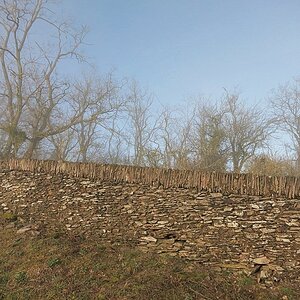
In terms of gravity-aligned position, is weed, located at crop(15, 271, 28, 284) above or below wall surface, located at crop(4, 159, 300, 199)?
below

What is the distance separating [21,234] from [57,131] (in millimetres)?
11294

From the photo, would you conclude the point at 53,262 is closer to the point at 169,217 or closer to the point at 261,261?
the point at 169,217

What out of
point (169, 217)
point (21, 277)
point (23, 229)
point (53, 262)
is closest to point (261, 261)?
point (169, 217)

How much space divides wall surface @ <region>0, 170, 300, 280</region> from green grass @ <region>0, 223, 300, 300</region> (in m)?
0.37

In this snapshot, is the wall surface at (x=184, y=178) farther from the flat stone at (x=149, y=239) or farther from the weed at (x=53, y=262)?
the weed at (x=53, y=262)

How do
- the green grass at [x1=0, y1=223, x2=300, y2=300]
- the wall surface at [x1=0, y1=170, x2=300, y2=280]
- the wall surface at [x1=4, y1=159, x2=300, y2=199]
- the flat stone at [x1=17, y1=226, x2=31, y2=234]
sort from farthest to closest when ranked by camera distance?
1. the flat stone at [x1=17, y1=226, x2=31, y2=234]
2. the wall surface at [x1=4, y1=159, x2=300, y2=199]
3. the wall surface at [x1=0, y1=170, x2=300, y2=280]
4. the green grass at [x1=0, y1=223, x2=300, y2=300]

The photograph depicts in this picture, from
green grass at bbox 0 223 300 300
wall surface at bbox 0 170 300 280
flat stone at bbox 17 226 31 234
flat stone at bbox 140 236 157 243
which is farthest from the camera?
flat stone at bbox 17 226 31 234

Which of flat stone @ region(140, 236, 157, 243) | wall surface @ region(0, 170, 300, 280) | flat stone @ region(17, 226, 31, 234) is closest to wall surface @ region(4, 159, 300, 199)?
wall surface @ region(0, 170, 300, 280)

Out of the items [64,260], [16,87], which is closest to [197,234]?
[64,260]

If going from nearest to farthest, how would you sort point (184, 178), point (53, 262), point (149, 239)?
point (53, 262)
point (149, 239)
point (184, 178)

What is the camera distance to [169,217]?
718cm

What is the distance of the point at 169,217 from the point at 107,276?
75.5 inches

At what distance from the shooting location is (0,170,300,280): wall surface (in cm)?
630

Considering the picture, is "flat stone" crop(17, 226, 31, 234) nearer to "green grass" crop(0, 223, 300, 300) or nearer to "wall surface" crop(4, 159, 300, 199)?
"green grass" crop(0, 223, 300, 300)
